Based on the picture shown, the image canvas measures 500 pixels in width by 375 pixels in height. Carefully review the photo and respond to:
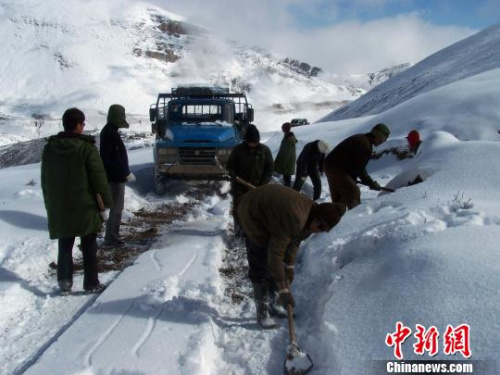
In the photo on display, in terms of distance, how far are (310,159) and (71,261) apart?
4.75m

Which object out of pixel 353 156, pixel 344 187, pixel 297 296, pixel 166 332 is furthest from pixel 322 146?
pixel 166 332

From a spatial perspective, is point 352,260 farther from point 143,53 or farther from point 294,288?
point 143,53

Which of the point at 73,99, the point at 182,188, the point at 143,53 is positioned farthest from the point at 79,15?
the point at 182,188

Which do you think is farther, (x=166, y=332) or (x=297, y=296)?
(x=297, y=296)

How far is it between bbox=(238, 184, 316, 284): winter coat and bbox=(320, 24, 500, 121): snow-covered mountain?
27839mm

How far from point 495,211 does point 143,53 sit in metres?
159

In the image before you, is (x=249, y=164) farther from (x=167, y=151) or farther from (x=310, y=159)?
(x=167, y=151)

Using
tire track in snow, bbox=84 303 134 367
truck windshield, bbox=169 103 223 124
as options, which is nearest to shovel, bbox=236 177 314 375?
tire track in snow, bbox=84 303 134 367

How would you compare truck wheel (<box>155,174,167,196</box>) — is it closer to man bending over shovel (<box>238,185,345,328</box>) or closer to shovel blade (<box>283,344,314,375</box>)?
man bending over shovel (<box>238,185,345,328</box>)

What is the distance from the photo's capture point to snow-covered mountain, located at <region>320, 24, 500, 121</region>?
1182 inches

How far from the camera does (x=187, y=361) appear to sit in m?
3.28

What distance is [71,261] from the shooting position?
4566mm

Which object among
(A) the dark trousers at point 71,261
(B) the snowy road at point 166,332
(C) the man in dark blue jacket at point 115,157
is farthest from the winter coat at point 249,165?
(A) the dark trousers at point 71,261

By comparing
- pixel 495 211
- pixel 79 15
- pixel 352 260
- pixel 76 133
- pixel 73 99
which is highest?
pixel 79 15
